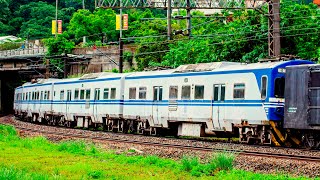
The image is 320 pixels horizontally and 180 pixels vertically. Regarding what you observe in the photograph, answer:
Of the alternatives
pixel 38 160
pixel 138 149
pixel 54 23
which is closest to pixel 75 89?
pixel 138 149

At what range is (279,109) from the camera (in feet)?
74.8

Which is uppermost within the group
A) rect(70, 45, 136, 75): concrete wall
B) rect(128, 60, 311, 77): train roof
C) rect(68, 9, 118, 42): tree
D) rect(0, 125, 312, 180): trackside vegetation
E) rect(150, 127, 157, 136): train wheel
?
rect(68, 9, 118, 42): tree

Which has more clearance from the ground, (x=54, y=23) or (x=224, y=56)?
(x=54, y=23)

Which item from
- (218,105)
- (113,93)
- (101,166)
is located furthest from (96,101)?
(101,166)

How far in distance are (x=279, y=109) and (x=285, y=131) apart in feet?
3.16

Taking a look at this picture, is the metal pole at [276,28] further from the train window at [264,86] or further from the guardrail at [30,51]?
the guardrail at [30,51]

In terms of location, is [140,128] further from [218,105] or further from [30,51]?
[30,51]

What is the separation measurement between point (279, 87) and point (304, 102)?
1.60 metres

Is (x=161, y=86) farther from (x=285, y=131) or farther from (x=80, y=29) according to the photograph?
(x=80, y=29)

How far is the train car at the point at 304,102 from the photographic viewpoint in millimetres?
21133

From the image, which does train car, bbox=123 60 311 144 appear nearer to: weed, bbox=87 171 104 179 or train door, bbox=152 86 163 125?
train door, bbox=152 86 163 125

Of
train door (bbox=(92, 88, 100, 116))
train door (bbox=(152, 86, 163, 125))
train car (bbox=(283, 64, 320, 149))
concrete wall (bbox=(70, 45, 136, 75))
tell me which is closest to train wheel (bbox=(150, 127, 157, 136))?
train door (bbox=(152, 86, 163, 125))

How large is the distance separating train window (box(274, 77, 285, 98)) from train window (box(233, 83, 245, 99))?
1604mm

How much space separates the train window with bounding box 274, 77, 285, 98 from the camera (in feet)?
75.0
